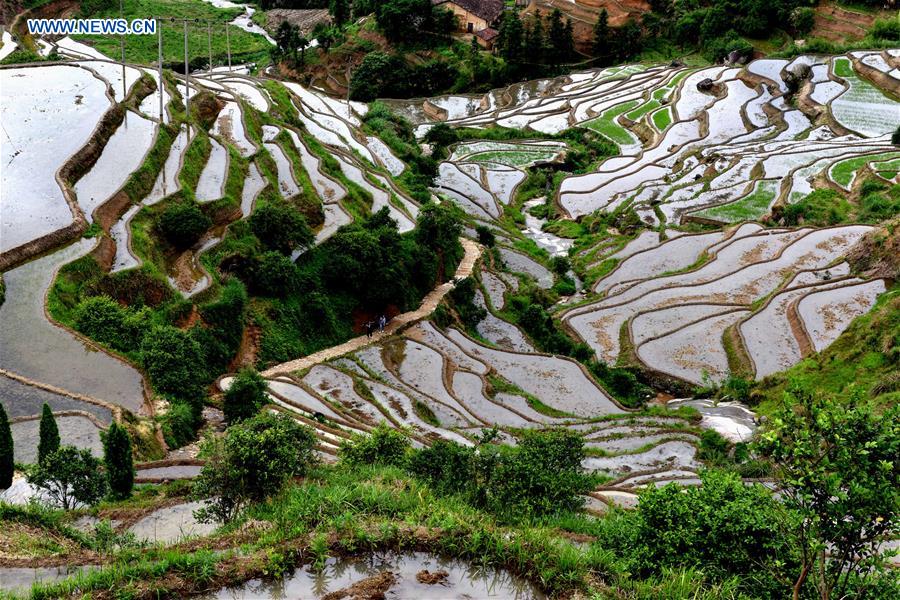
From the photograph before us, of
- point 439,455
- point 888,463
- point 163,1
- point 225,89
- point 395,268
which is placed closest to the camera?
point 888,463

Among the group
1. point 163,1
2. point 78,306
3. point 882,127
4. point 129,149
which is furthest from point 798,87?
point 163,1

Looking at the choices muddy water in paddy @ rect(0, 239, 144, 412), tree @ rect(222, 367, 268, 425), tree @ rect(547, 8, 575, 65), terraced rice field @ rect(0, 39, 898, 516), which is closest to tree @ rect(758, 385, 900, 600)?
terraced rice field @ rect(0, 39, 898, 516)

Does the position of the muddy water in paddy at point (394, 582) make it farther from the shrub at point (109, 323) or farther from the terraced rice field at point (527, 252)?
the shrub at point (109, 323)

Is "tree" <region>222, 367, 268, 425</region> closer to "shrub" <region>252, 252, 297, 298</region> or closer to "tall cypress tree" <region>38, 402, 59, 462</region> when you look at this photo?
"tall cypress tree" <region>38, 402, 59, 462</region>

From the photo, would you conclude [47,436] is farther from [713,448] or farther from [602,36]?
[602,36]

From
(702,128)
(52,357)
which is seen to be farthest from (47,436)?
(702,128)

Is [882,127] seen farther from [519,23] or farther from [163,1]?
[163,1]
